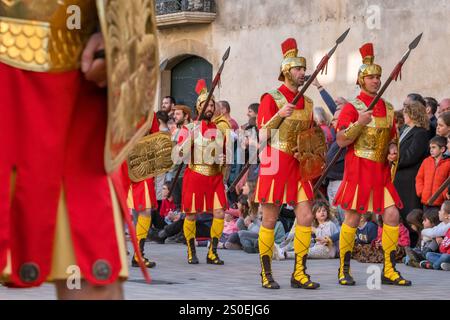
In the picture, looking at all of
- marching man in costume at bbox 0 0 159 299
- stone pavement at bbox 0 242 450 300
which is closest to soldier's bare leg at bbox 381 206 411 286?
stone pavement at bbox 0 242 450 300

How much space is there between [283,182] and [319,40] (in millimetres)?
11017

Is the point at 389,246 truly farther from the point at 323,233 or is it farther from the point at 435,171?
the point at 323,233

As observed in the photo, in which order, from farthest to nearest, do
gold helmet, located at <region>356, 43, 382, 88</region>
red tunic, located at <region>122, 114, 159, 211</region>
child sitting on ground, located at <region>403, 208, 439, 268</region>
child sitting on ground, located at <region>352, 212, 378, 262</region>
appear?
child sitting on ground, located at <region>352, 212, 378, 262</region> < red tunic, located at <region>122, 114, 159, 211</region> < child sitting on ground, located at <region>403, 208, 439, 268</region> < gold helmet, located at <region>356, 43, 382, 88</region>

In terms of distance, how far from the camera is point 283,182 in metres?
10.1

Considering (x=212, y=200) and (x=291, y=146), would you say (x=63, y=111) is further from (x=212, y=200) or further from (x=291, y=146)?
(x=212, y=200)

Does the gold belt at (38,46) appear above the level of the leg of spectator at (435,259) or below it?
above

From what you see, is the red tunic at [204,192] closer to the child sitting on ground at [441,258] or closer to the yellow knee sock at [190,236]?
the yellow knee sock at [190,236]

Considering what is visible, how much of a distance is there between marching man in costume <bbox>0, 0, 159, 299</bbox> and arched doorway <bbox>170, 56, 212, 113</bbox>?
2018 cm

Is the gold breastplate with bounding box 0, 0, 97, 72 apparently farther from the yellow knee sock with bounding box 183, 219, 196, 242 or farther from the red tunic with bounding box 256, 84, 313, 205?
the yellow knee sock with bounding box 183, 219, 196, 242

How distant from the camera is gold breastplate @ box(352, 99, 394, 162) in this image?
10.6m

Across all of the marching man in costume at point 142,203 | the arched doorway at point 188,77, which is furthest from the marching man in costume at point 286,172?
the arched doorway at point 188,77

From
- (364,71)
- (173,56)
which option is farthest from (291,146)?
(173,56)

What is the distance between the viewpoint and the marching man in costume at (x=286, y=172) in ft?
33.2

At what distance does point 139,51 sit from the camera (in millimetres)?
3959
